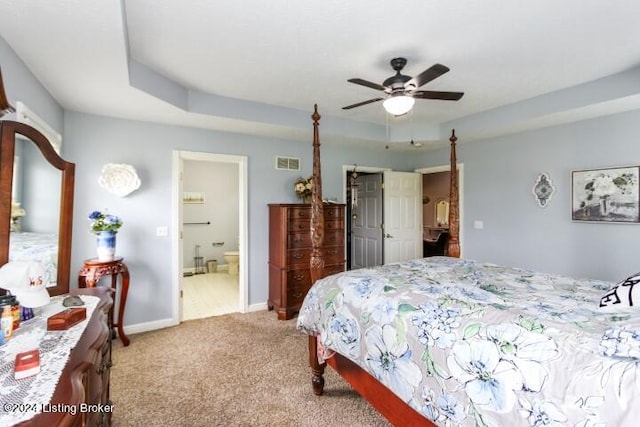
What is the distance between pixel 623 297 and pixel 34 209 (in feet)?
9.21

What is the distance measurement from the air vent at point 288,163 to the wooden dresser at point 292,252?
59cm

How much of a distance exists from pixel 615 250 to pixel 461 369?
125 inches

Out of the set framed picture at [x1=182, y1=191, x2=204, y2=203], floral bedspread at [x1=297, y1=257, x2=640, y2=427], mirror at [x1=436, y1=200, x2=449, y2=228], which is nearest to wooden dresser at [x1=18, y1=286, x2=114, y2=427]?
floral bedspread at [x1=297, y1=257, x2=640, y2=427]

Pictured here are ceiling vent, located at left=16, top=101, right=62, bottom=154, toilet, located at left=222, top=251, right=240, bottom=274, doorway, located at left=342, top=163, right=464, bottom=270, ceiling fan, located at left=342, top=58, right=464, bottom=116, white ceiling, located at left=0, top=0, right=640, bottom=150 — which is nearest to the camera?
white ceiling, located at left=0, top=0, right=640, bottom=150

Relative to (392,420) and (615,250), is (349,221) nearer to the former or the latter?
(615,250)

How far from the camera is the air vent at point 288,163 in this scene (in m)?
4.17

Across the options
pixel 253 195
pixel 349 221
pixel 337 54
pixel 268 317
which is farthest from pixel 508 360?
pixel 349 221

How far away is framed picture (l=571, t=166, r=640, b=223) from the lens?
9.82ft

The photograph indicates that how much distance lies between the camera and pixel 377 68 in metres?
2.61

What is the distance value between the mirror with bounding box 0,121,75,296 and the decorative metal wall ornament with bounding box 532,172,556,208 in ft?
14.9

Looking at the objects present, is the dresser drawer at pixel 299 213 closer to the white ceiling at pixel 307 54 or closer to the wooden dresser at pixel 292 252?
the wooden dresser at pixel 292 252

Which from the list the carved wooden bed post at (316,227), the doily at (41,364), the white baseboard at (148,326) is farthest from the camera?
the white baseboard at (148,326)

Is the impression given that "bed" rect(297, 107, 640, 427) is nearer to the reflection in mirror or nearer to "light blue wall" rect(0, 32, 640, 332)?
the reflection in mirror

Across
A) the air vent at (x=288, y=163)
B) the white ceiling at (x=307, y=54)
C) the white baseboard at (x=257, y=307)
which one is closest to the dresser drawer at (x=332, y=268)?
the white baseboard at (x=257, y=307)
